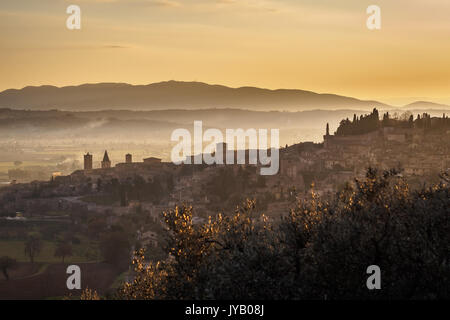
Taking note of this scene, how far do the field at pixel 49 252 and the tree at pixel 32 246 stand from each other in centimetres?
36

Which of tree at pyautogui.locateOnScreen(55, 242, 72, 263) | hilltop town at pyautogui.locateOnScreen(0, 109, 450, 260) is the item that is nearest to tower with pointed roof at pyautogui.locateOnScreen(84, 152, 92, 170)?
hilltop town at pyautogui.locateOnScreen(0, 109, 450, 260)

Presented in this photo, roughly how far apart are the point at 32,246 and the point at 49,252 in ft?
5.45

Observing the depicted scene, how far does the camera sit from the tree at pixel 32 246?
2045 inches

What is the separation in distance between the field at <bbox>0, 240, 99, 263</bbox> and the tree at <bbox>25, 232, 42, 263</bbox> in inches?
14.2

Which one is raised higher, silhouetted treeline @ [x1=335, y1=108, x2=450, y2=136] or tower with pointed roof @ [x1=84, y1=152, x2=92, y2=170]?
silhouetted treeline @ [x1=335, y1=108, x2=450, y2=136]

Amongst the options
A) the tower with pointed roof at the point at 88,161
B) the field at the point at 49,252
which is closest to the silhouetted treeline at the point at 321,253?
the field at the point at 49,252

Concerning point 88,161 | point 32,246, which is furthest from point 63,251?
point 88,161

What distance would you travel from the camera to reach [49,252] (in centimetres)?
5456

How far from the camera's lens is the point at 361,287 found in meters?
10.1

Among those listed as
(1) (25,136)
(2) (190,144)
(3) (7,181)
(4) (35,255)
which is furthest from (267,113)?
(4) (35,255)

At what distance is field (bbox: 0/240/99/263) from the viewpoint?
51625 mm

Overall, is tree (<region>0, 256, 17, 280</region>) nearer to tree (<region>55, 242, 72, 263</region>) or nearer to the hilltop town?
tree (<region>55, 242, 72, 263</region>)
